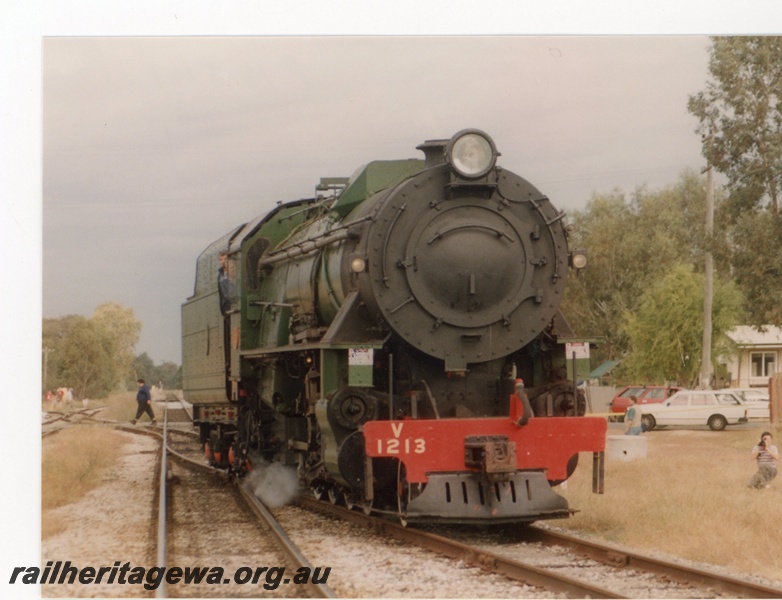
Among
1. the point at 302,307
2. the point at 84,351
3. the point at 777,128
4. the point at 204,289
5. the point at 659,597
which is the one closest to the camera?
the point at 659,597

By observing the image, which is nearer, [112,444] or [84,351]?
[112,444]

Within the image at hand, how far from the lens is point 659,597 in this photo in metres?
7.32

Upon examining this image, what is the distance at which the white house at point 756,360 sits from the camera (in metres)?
51.2

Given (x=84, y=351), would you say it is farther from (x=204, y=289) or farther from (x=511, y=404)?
(x=511, y=404)

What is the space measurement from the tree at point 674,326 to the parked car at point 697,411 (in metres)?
7.91

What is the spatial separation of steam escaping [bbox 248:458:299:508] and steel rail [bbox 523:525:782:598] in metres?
4.29

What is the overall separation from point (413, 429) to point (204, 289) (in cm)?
743

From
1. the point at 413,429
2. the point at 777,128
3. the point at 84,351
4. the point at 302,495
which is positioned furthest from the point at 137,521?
the point at 84,351

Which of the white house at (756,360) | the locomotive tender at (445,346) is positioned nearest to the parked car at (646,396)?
the white house at (756,360)

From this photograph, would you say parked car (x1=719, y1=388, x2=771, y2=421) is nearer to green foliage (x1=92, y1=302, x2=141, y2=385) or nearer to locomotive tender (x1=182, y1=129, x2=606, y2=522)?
green foliage (x1=92, y1=302, x2=141, y2=385)

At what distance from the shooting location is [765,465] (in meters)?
12.9

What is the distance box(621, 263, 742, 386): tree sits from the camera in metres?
37.7

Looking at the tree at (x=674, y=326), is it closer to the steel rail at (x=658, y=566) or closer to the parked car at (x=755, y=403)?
the parked car at (x=755, y=403)

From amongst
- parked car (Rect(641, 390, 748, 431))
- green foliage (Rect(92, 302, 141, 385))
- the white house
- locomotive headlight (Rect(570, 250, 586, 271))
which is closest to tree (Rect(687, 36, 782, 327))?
parked car (Rect(641, 390, 748, 431))
